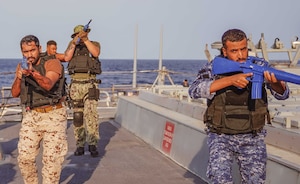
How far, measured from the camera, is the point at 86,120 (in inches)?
331

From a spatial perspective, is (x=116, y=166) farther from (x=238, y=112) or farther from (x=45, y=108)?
(x=238, y=112)

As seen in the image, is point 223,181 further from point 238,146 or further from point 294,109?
point 294,109

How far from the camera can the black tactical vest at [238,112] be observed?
4445mm

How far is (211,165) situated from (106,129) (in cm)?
696

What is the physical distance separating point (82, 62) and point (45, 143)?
2777 millimetres

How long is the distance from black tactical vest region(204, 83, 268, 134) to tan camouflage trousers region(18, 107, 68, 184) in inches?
73.5

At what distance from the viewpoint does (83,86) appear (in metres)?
8.31

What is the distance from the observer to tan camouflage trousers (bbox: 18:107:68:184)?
5543 millimetres

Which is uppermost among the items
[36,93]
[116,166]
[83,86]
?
[36,93]

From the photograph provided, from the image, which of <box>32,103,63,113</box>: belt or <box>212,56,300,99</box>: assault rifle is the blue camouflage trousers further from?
<box>32,103,63,113</box>: belt

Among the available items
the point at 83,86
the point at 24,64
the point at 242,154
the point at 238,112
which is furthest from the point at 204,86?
the point at 83,86

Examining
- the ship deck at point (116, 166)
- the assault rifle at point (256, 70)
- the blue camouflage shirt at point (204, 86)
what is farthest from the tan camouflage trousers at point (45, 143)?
the assault rifle at point (256, 70)

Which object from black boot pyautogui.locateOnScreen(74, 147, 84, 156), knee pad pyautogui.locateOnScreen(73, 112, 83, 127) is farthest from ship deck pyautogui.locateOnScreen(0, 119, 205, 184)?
knee pad pyautogui.locateOnScreen(73, 112, 83, 127)

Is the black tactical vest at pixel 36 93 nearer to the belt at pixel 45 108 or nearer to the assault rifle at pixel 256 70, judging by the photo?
the belt at pixel 45 108
